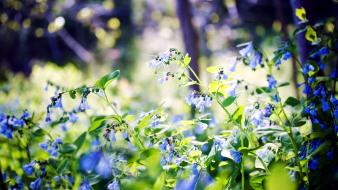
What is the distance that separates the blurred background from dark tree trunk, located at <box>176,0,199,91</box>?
8.47 ft

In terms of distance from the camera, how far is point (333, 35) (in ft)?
4.98

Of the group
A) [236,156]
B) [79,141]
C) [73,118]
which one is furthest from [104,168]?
[236,156]

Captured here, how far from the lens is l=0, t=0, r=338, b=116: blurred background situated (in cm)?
689

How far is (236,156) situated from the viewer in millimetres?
1304

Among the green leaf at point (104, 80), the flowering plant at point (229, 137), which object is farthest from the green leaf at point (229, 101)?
the green leaf at point (104, 80)

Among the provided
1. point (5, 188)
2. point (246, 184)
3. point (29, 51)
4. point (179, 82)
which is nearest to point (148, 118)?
point (179, 82)

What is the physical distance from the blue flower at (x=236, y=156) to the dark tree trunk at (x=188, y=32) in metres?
2.29

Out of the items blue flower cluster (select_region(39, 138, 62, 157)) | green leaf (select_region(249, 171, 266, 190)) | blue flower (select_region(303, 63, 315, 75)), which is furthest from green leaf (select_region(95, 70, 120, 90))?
blue flower (select_region(303, 63, 315, 75))

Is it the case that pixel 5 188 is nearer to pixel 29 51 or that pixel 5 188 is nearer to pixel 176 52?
pixel 176 52

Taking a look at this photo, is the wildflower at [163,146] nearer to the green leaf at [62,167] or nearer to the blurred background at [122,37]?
the green leaf at [62,167]

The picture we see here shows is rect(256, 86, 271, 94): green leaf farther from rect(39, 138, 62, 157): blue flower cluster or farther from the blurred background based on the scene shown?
the blurred background

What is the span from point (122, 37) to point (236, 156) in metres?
11.4

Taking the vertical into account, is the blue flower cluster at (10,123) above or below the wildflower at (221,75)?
below

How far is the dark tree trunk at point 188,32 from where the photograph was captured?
359cm
